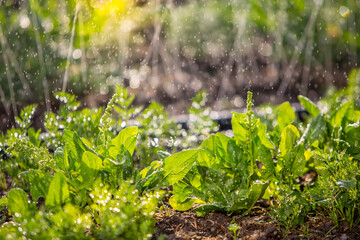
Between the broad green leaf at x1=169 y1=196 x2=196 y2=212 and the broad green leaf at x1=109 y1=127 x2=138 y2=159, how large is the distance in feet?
0.72

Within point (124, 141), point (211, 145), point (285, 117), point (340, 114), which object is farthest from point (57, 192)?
point (340, 114)

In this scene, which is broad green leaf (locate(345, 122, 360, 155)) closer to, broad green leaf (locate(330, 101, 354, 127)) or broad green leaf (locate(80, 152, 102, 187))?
broad green leaf (locate(330, 101, 354, 127))

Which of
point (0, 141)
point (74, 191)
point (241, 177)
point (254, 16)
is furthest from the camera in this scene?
point (254, 16)

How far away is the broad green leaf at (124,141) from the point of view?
49.9 inches

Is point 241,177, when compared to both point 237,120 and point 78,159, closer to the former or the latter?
point 237,120

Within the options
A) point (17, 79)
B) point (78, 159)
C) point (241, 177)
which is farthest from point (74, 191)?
point (17, 79)

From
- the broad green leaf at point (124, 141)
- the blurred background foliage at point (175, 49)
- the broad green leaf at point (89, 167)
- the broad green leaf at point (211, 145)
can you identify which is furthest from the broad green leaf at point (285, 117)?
the blurred background foliage at point (175, 49)

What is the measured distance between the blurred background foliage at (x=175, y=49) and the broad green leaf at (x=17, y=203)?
7.47 ft

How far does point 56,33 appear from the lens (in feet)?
10.8

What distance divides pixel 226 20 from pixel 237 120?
365 centimetres

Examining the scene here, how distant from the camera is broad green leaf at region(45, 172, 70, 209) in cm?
109

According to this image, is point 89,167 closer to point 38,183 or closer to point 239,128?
point 38,183

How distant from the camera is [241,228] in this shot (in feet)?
4.09

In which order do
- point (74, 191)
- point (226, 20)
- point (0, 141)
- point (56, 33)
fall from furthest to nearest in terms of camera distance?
point (226, 20) → point (56, 33) → point (0, 141) → point (74, 191)
